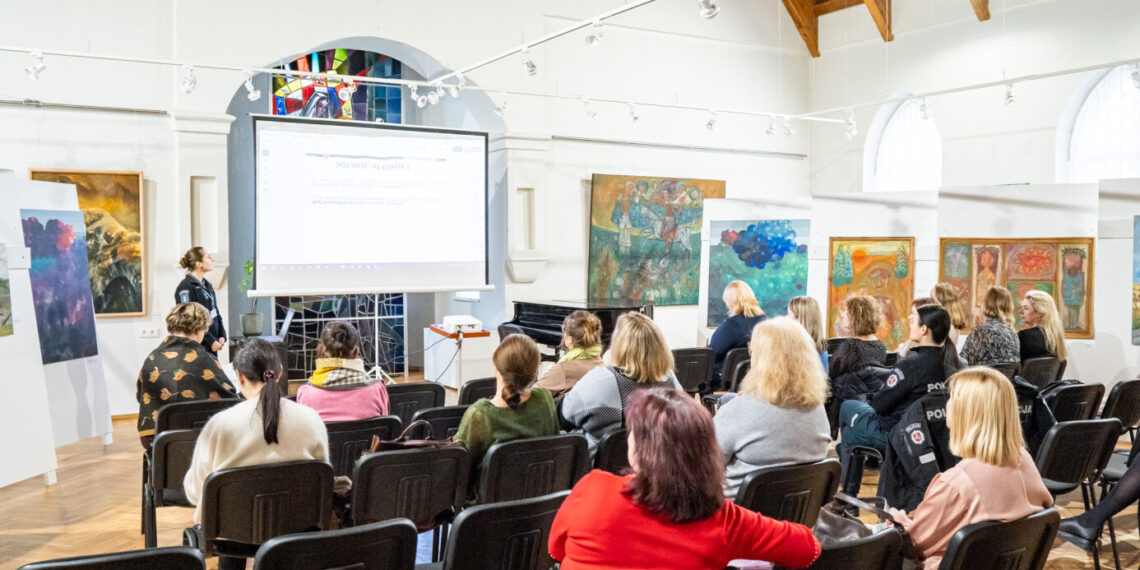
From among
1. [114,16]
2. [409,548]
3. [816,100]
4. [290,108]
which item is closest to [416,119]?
[290,108]

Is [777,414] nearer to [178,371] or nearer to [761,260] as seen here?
[178,371]

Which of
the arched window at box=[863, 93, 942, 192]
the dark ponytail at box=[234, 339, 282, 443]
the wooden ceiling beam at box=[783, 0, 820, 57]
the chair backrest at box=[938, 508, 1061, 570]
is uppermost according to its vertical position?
the wooden ceiling beam at box=[783, 0, 820, 57]

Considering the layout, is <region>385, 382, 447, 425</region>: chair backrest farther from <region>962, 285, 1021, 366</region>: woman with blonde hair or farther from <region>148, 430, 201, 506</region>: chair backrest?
<region>962, 285, 1021, 366</region>: woman with blonde hair

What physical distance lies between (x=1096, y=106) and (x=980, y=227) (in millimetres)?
3332

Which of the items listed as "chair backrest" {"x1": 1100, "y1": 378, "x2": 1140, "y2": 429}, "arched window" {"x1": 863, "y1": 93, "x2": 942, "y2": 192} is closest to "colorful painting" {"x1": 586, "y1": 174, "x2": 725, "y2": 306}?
"arched window" {"x1": 863, "y1": 93, "x2": 942, "y2": 192}

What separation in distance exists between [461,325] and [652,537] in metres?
7.61

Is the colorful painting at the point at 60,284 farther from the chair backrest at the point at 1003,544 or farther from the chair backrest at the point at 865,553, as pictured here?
the chair backrest at the point at 1003,544

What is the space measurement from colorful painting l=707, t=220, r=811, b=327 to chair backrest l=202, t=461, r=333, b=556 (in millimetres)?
7349

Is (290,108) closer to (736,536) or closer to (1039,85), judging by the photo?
(1039,85)

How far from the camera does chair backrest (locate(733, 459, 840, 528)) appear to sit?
10.3ft

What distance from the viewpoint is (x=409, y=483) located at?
3488mm

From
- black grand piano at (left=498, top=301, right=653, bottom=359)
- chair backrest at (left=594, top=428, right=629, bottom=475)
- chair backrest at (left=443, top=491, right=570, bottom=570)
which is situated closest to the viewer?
chair backrest at (left=443, top=491, right=570, bottom=570)

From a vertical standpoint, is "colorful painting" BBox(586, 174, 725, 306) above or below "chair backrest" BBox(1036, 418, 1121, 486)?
above

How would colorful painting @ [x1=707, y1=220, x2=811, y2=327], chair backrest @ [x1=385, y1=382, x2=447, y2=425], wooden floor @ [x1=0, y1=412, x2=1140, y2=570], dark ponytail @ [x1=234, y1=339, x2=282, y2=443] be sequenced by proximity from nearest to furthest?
dark ponytail @ [x1=234, y1=339, x2=282, y2=443], wooden floor @ [x1=0, y1=412, x2=1140, y2=570], chair backrest @ [x1=385, y1=382, x2=447, y2=425], colorful painting @ [x1=707, y1=220, x2=811, y2=327]
